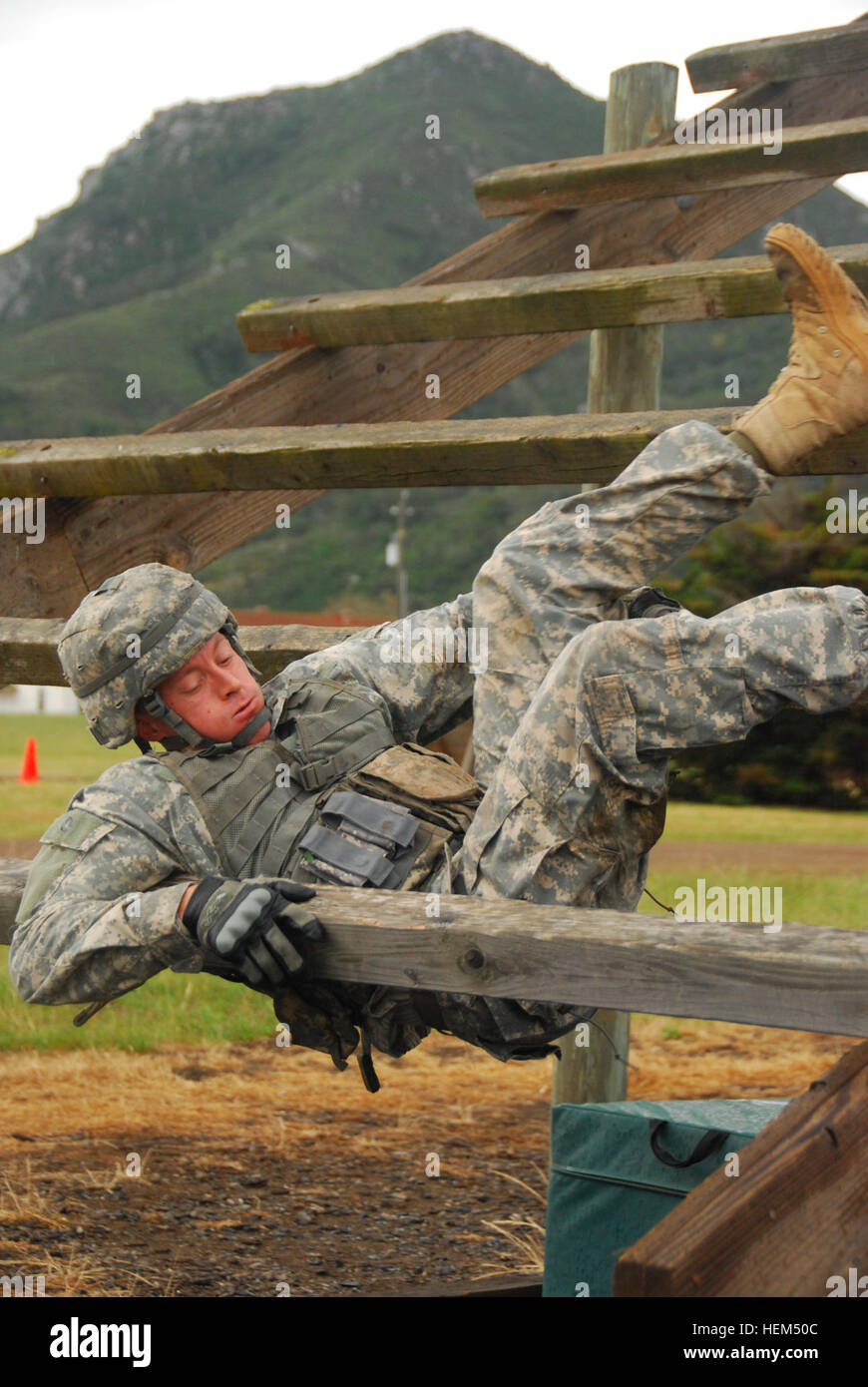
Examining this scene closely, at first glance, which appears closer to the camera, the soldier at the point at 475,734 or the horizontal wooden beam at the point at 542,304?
the soldier at the point at 475,734

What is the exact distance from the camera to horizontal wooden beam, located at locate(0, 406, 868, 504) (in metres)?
3.18

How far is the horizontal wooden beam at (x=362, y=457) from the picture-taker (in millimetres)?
3178

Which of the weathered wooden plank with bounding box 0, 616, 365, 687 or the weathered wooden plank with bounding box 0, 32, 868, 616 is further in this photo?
the weathered wooden plank with bounding box 0, 32, 868, 616

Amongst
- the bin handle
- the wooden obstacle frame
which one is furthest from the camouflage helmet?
the bin handle

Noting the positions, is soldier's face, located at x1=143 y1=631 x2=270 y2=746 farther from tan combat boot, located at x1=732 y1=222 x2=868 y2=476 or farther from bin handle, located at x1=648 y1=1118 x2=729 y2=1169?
bin handle, located at x1=648 y1=1118 x2=729 y2=1169

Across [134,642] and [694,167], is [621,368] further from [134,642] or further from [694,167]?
[134,642]

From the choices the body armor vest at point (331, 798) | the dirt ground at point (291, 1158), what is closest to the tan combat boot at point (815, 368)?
the body armor vest at point (331, 798)

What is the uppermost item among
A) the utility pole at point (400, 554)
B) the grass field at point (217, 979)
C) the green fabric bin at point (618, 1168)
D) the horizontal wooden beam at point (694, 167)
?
the utility pole at point (400, 554)

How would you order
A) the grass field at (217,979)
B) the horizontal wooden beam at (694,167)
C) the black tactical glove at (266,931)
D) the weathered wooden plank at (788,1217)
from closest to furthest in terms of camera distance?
1. the weathered wooden plank at (788,1217)
2. the black tactical glove at (266,931)
3. the horizontal wooden beam at (694,167)
4. the grass field at (217,979)

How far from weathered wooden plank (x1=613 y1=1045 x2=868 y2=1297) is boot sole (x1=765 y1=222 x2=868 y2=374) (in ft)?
5.03

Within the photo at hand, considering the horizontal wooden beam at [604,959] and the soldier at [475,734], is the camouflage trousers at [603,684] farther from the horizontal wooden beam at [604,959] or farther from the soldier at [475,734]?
the horizontal wooden beam at [604,959]

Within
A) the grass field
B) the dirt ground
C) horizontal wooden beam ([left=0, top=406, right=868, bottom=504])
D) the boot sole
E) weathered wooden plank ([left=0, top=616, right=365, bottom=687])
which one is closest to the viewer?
the boot sole

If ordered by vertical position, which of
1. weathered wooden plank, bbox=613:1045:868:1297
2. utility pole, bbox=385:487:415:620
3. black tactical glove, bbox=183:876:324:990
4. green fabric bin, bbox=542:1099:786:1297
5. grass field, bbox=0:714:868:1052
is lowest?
grass field, bbox=0:714:868:1052

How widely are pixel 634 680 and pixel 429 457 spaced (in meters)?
1.06
